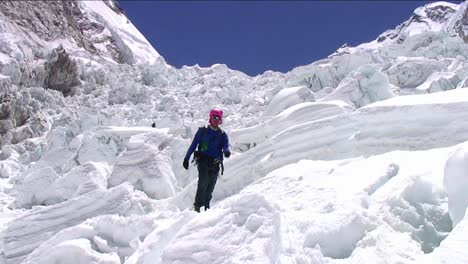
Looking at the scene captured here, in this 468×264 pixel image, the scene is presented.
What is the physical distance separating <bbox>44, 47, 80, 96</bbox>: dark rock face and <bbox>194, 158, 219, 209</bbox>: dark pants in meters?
27.9

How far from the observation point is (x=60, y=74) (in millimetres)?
32500

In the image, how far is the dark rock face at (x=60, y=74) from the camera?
32.3 m

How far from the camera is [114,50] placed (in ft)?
186

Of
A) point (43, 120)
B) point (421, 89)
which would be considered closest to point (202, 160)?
point (421, 89)

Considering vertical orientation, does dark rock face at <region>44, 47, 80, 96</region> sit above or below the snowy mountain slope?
below

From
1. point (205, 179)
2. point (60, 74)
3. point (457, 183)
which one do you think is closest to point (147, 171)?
point (205, 179)

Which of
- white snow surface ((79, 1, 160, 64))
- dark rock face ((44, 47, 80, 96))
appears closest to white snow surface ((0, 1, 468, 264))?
dark rock face ((44, 47, 80, 96))

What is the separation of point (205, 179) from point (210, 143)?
0.44 metres

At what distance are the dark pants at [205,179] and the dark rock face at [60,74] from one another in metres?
27.9

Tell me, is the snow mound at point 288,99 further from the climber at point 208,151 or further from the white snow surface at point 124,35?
the white snow surface at point 124,35

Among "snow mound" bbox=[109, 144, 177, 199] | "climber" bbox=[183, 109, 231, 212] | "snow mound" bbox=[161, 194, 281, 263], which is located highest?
"climber" bbox=[183, 109, 231, 212]

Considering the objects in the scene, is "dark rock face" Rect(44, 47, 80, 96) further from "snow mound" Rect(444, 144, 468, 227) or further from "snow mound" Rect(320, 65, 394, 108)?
"snow mound" Rect(444, 144, 468, 227)

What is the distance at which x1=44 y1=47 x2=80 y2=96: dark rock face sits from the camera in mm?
32312

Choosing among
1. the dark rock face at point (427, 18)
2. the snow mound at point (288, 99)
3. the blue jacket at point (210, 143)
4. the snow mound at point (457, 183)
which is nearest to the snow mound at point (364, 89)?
the snow mound at point (288, 99)
